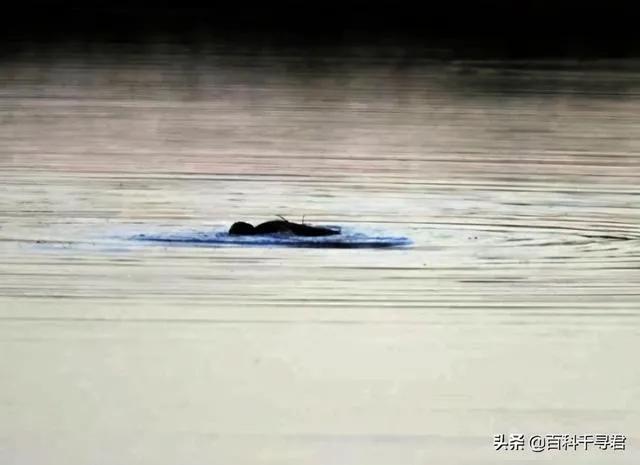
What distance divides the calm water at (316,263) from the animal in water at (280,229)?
0.01 m

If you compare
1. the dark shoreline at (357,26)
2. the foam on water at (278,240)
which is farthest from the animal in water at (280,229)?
the dark shoreline at (357,26)

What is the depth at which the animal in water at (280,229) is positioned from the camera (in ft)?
2.20

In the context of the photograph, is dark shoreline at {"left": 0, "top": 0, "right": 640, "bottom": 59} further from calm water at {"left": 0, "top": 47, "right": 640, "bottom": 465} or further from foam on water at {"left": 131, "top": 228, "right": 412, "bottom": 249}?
foam on water at {"left": 131, "top": 228, "right": 412, "bottom": 249}

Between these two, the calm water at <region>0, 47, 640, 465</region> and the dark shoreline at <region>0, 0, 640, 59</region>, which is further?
the dark shoreline at <region>0, 0, 640, 59</region>

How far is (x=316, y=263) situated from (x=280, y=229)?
46mm

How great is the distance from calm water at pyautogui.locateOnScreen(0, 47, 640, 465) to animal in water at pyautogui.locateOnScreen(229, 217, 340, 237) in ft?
0.03

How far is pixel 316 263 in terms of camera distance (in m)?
0.66

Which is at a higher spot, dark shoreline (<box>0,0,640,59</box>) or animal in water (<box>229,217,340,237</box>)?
dark shoreline (<box>0,0,640,59</box>)

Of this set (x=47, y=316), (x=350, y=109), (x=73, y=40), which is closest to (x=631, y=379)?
(x=350, y=109)

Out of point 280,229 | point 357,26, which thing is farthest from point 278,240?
point 357,26

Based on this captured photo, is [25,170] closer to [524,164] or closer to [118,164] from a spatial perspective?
[118,164]

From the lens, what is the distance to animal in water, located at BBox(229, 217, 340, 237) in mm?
670

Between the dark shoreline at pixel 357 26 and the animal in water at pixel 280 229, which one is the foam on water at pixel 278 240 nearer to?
the animal in water at pixel 280 229

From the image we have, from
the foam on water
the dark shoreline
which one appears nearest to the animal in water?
the foam on water
